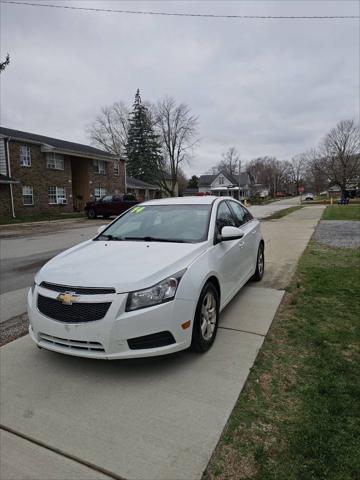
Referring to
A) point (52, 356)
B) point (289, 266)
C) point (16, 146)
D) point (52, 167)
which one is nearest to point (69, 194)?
point (52, 167)

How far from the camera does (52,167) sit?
2669cm

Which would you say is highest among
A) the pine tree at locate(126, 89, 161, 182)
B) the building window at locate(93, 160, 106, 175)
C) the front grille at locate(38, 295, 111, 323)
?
the pine tree at locate(126, 89, 161, 182)

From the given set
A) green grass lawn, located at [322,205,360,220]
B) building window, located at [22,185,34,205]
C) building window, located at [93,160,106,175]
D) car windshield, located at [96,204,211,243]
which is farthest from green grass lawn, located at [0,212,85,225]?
car windshield, located at [96,204,211,243]

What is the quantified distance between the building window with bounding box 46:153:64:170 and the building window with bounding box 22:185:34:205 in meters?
2.70

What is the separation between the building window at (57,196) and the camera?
88.0 ft

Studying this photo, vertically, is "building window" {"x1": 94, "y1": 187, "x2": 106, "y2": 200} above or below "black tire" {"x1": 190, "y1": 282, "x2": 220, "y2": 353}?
above

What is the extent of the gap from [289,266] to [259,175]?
393ft

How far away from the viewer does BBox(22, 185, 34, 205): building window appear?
24375 millimetres

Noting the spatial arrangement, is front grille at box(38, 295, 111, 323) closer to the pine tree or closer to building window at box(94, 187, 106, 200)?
building window at box(94, 187, 106, 200)

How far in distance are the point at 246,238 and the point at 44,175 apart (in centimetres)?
2450

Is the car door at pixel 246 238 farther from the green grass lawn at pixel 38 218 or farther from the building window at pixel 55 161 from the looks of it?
the building window at pixel 55 161

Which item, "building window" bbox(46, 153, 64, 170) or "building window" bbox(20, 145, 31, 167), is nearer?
"building window" bbox(20, 145, 31, 167)

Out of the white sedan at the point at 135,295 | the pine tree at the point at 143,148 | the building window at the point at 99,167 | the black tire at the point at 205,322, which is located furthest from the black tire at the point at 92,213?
the pine tree at the point at 143,148

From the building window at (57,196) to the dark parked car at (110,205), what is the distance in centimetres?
382
